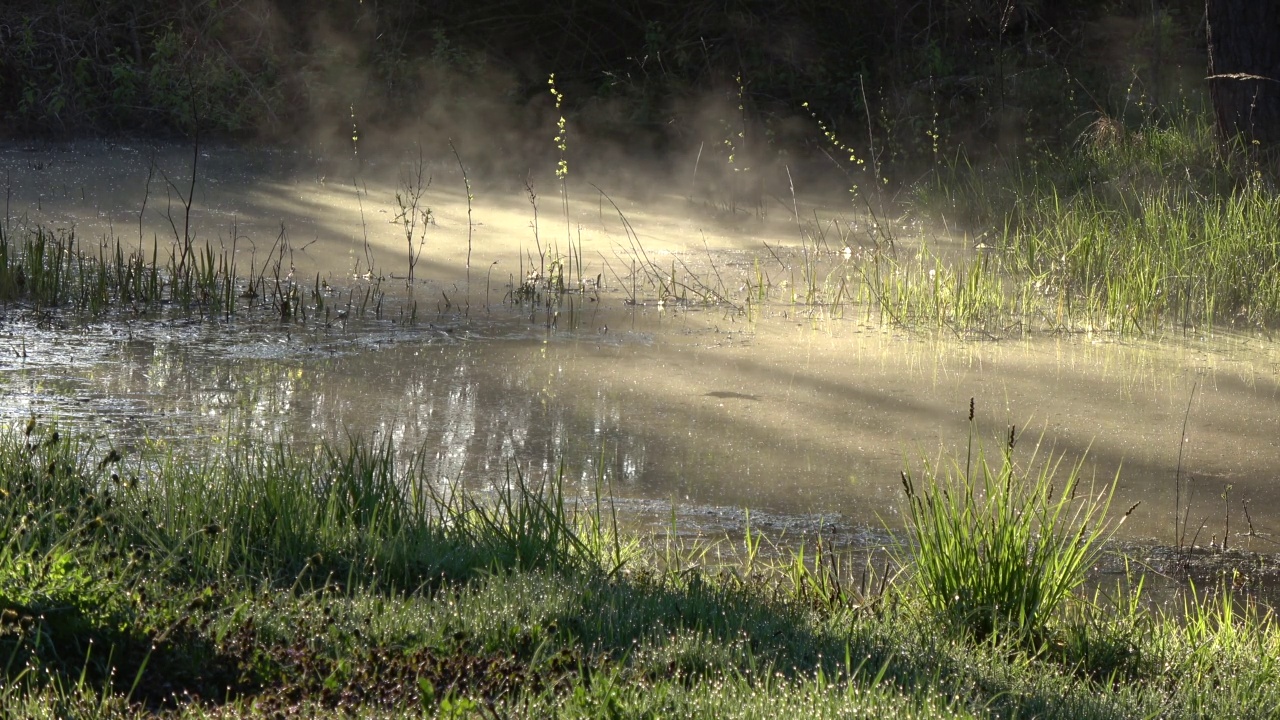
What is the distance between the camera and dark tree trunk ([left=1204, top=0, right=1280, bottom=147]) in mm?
8133

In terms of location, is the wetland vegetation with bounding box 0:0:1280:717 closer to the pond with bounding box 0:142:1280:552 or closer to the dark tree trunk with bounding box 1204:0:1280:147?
the pond with bounding box 0:142:1280:552

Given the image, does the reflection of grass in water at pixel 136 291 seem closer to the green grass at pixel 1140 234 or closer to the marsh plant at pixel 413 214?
the marsh plant at pixel 413 214

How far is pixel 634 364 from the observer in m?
5.46

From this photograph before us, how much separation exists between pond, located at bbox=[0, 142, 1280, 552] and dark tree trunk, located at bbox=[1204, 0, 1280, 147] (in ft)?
8.31

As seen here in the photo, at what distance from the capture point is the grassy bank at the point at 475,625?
2395 mm

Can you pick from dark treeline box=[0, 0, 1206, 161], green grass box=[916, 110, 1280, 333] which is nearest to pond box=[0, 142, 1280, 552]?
green grass box=[916, 110, 1280, 333]

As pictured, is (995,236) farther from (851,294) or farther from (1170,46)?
(1170,46)

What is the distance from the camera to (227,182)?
32.5ft

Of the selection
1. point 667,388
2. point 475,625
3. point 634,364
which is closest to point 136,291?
point 634,364

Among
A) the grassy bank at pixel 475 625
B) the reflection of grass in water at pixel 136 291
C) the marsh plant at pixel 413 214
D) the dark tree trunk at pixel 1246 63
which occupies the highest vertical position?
the dark tree trunk at pixel 1246 63

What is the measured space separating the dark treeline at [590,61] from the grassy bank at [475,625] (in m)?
8.00

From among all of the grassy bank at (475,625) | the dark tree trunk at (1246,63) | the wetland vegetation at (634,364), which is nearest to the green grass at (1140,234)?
the wetland vegetation at (634,364)

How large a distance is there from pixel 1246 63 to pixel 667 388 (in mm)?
4949

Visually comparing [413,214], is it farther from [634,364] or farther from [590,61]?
[590,61]
